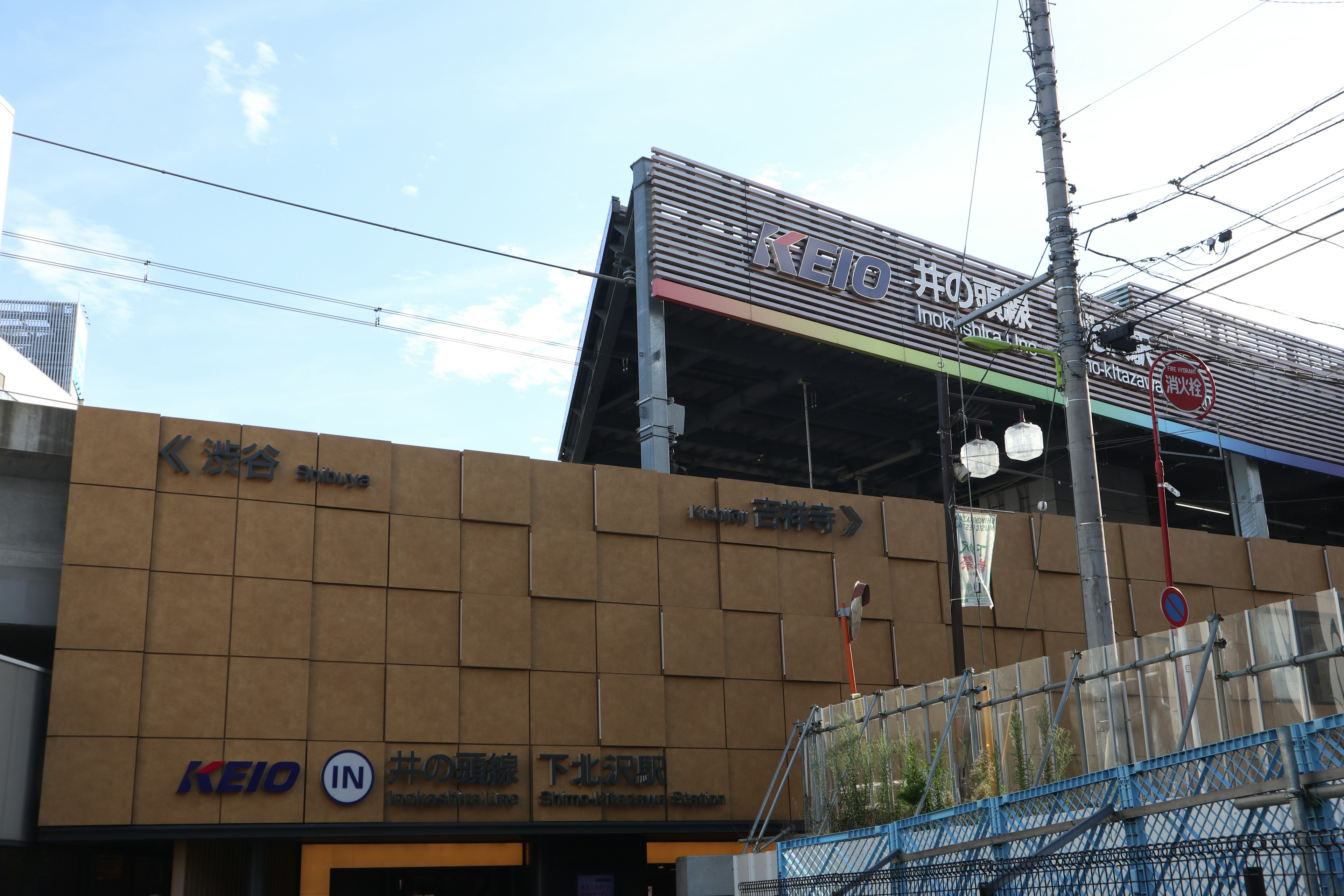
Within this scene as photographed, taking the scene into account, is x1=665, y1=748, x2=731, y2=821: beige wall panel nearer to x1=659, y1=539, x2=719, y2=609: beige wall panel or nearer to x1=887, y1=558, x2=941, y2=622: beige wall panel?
x1=659, y1=539, x2=719, y2=609: beige wall panel

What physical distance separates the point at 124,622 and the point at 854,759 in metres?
12.4

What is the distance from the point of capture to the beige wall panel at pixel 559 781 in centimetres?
2319

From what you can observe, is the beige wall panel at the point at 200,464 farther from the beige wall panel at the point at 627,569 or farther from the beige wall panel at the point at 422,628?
Answer: the beige wall panel at the point at 627,569

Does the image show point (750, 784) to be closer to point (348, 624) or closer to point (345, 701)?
point (345, 701)

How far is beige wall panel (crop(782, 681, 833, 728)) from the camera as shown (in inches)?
1023

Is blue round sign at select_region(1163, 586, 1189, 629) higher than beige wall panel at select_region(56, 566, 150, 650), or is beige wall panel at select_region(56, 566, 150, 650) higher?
beige wall panel at select_region(56, 566, 150, 650)

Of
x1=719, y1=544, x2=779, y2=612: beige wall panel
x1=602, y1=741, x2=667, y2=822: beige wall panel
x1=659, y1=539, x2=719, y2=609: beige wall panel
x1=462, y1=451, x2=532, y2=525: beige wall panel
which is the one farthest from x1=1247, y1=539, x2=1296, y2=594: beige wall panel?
x1=462, y1=451, x2=532, y2=525: beige wall panel

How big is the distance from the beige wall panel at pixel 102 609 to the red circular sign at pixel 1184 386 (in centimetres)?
1749

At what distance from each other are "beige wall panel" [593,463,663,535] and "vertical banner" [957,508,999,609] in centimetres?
633

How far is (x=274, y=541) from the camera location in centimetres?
2231

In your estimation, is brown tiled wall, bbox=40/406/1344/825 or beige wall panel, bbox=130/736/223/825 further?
brown tiled wall, bbox=40/406/1344/825

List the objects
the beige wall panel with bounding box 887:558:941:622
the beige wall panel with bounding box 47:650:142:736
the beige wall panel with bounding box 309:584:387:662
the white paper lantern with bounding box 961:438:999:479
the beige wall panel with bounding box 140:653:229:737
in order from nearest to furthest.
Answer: the beige wall panel with bounding box 47:650:142:736, the white paper lantern with bounding box 961:438:999:479, the beige wall panel with bounding box 140:653:229:737, the beige wall panel with bounding box 309:584:387:662, the beige wall panel with bounding box 887:558:941:622

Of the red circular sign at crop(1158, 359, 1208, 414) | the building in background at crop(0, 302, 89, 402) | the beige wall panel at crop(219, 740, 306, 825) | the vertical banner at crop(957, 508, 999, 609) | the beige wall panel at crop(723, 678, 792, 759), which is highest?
the building in background at crop(0, 302, 89, 402)

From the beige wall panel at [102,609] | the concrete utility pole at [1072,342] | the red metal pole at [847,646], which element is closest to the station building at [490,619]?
the beige wall panel at [102,609]
